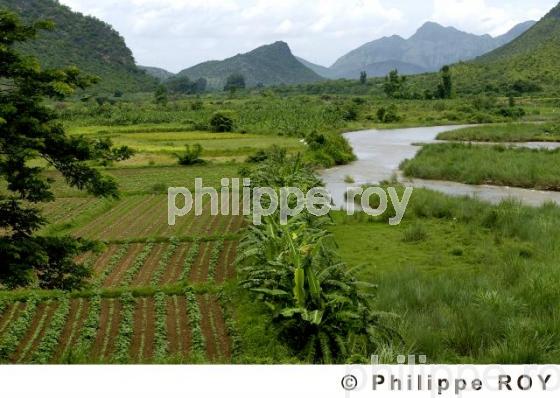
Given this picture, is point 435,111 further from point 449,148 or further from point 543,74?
point 449,148

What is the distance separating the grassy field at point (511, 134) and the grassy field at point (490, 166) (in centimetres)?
1095

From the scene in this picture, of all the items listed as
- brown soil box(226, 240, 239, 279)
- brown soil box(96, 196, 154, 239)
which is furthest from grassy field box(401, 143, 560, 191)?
brown soil box(226, 240, 239, 279)

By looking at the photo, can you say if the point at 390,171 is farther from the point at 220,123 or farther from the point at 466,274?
the point at 220,123

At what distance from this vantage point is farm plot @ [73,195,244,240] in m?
14.9

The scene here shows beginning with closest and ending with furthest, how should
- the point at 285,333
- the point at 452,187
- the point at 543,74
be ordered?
1. the point at 285,333
2. the point at 452,187
3. the point at 543,74

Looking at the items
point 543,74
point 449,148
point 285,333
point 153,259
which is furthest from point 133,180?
point 543,74

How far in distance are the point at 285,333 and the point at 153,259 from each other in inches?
251

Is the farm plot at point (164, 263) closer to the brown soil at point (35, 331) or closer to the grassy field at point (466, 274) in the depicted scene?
the brown soil at point (35, 331)

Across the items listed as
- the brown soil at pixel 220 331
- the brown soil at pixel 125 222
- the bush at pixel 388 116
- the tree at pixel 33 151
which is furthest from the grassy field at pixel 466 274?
the bush at pixel 388 116

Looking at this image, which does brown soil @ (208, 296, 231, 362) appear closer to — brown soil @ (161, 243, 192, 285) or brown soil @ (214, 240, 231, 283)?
brown soil @ (214, 240, 231, 283)

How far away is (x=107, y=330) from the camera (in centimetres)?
833

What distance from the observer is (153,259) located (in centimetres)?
1246

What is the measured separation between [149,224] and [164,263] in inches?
169

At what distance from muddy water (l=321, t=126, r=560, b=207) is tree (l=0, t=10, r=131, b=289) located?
1280 centimetres
